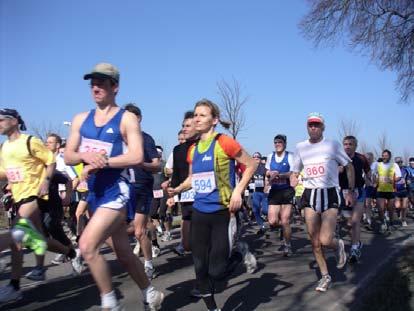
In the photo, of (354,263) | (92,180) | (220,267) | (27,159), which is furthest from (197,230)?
(354,263)

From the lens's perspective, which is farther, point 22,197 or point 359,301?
point 22,197

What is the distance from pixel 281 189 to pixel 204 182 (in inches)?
188

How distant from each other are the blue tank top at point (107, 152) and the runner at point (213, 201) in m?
0.89

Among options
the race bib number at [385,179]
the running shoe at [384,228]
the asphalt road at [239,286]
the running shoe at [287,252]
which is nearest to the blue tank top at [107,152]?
the asphalt road at [239,286]

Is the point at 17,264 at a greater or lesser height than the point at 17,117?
lesser

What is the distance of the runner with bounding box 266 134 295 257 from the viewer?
9.08 m

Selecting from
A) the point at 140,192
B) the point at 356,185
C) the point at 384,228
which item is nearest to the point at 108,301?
the point at 140,192

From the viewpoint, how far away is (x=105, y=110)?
4.34 metres

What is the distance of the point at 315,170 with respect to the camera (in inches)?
251

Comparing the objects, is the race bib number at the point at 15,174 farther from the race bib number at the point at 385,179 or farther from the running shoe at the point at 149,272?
the race bib number at the point at 385,179

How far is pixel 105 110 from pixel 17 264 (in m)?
2.36

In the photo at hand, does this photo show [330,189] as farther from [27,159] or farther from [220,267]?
[27,159]

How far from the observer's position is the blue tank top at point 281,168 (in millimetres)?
9338

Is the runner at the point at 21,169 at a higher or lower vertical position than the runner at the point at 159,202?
higher
